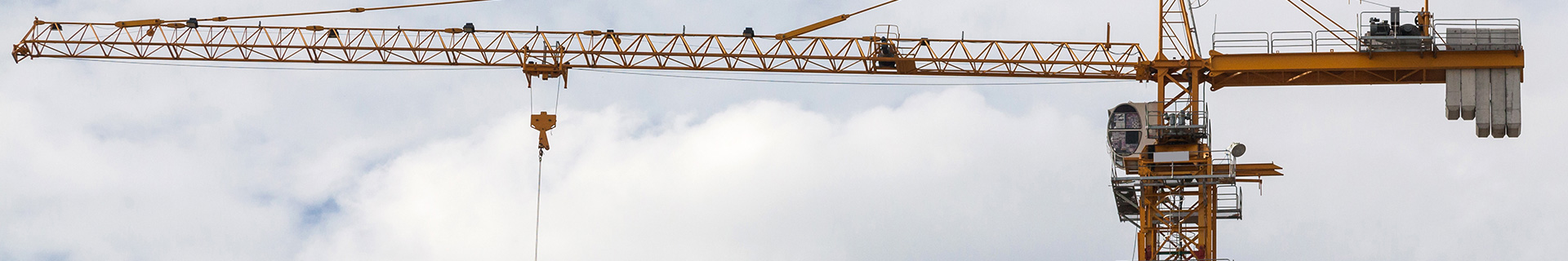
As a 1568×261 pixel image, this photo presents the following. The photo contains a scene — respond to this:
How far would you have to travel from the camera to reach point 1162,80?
9344 cm

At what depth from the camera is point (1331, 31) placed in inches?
3629

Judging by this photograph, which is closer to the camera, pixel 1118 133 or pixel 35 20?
pixel 1118 133

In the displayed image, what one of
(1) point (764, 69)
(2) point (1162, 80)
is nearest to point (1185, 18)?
(2) point (1162, 80)

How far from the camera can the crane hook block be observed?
94.9m

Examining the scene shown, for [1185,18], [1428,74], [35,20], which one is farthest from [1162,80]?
[35,20]

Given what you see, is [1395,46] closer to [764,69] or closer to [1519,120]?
[1519,120]

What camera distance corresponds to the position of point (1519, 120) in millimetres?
90312

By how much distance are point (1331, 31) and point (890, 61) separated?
15.0 meters

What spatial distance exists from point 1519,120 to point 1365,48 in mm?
5574

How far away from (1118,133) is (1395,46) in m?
9.51

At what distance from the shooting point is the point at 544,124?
9531cm

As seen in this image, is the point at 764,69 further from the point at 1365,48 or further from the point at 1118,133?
the point at 1365,48

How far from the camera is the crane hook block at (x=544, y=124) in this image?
94938 millimetres

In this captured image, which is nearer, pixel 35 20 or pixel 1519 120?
pixel 1519 120
